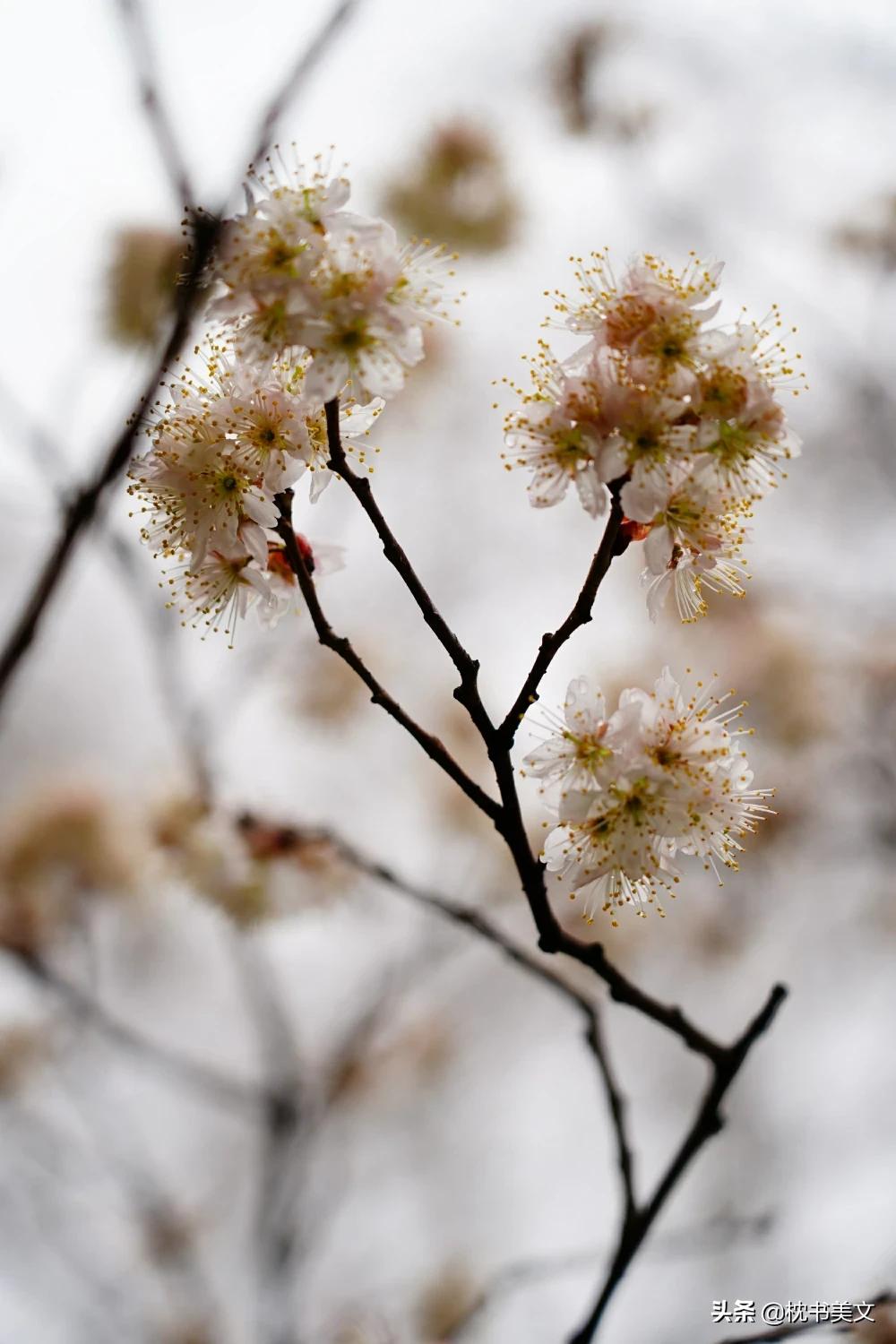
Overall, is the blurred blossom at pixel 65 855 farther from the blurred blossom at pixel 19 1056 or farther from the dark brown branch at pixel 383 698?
the dark brown branch at pixel 383 698

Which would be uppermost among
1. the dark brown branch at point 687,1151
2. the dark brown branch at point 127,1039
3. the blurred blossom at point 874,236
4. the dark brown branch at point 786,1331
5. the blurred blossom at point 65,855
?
the blurred blossom at point 874,236

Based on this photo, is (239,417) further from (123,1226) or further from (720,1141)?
(720,1141)

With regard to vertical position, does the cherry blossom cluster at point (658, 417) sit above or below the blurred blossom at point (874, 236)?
below

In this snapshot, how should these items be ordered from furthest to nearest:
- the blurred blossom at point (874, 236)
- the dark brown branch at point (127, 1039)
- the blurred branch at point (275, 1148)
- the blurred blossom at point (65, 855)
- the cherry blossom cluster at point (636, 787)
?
1. the blurred blossom at point (874, 236)
2. the blurred blossom at point (65, 855)
3. the blurred branch at point (275, 1148)
4. the dark brown branch at point (127, 1039)
5. the cherry blossom cluster at point (636, 787)

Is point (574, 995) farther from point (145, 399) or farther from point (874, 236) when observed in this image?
point (874, 236)

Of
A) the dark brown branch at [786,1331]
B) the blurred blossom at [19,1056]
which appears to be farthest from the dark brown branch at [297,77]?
the blurred blossom at [19,1056]

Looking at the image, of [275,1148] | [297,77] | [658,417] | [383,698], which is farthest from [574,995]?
[275,1148]
